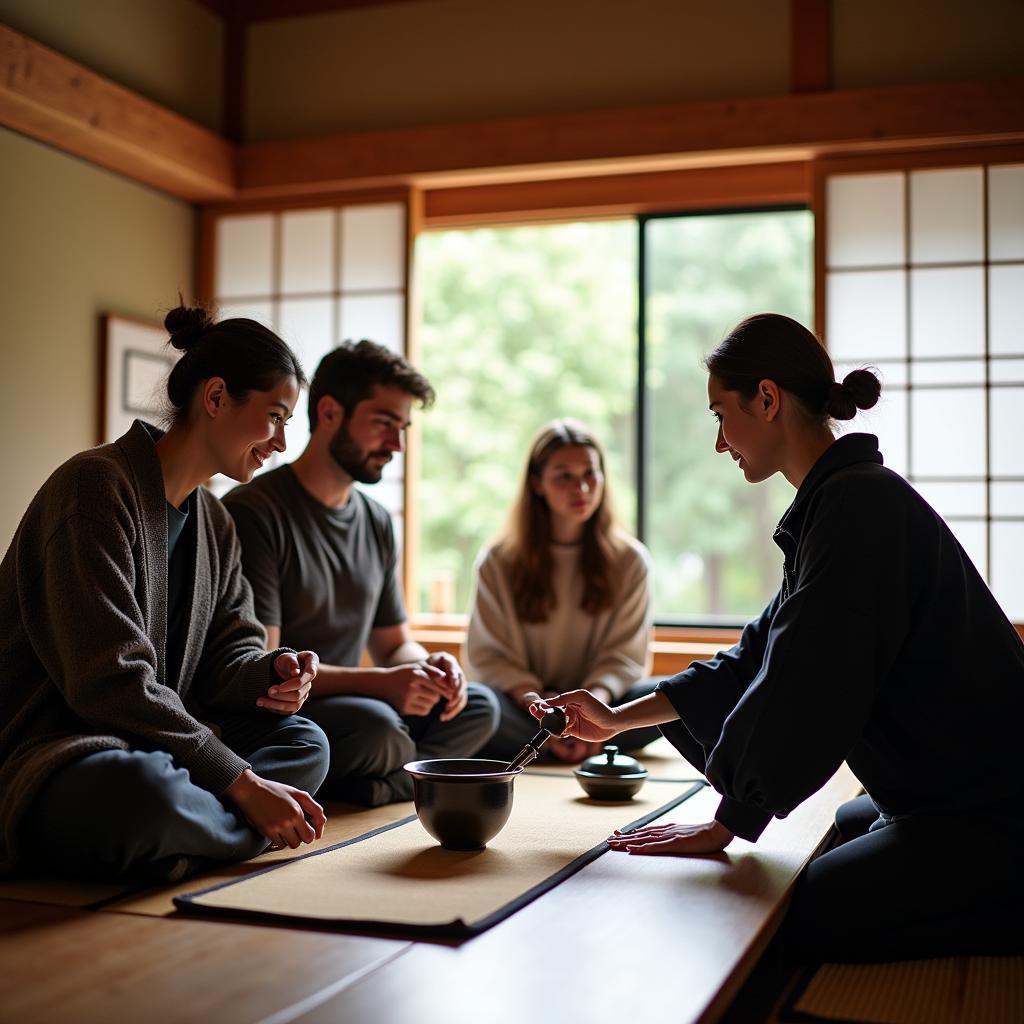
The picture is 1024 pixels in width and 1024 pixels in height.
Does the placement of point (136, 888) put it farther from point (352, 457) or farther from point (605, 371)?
point (605, 371)

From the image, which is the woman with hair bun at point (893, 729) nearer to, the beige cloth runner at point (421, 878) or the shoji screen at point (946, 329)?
the beige cloth runner at point (421, 878)

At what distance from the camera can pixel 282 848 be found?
2.34m

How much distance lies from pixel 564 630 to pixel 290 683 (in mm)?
1625

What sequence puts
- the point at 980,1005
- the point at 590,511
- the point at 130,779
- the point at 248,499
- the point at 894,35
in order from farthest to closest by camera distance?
the point at 894,35
the point at 590,511
the point at 248,499
the point at 130,779
the point at 980,1005

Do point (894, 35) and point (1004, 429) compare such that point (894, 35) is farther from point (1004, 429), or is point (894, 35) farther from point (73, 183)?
point (73, 183)

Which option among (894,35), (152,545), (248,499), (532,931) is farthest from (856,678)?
(894,35)

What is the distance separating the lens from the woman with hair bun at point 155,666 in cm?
209

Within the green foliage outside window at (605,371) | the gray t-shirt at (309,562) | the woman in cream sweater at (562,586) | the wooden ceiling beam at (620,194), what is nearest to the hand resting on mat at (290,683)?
the gray t-shirt at (309,562)

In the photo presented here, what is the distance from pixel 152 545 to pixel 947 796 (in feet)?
4.94

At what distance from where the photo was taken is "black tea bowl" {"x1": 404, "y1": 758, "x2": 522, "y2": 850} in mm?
2217

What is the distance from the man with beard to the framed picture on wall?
1486 mm

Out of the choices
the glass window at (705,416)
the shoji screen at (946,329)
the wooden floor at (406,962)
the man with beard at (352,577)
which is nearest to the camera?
the wooden floor at (406,962)

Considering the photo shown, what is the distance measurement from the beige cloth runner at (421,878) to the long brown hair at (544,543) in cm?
128

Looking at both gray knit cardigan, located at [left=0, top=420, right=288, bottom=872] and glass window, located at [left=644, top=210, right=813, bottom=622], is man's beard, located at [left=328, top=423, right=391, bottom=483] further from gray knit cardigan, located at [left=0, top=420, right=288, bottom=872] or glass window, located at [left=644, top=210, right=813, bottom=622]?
glass window, located at [left=644, top=210, right=813, bottom=622]
